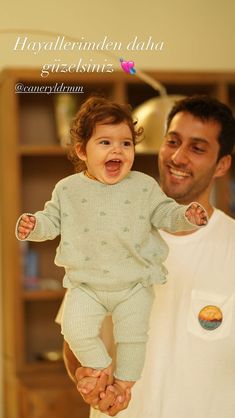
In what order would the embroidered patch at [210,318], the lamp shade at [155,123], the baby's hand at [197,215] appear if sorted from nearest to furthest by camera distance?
the baby's hand at [197,215] < the embroidered patch at [210,318] < the lamp shade at [155,123]

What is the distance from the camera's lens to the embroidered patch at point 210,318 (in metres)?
1.37

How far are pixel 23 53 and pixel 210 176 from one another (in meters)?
1.48

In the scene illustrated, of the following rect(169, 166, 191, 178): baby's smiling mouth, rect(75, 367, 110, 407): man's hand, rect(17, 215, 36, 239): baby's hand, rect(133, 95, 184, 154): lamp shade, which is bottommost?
rect(75, 367, 110, 407): man's hand

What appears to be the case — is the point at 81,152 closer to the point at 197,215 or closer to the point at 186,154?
the point at 197,215

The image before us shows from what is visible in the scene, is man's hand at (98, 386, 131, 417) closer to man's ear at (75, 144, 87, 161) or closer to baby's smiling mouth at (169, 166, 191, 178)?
man's ear at (75, 144, 87, 161)

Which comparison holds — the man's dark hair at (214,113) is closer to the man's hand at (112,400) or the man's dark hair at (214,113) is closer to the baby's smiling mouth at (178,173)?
the baby's smiling mouth at (178,173)

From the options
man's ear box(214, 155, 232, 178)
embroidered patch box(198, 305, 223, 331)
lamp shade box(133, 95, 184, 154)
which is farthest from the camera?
lamp shade box(133, 95, 184, 154)

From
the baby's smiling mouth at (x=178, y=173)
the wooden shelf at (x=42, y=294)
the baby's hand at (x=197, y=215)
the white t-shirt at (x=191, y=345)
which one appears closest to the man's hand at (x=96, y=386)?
the baby's hand at (x=197, y=215)

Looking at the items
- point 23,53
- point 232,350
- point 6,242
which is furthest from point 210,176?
point 23,53

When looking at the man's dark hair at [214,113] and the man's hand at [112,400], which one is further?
the man's dark hair at [214,113]

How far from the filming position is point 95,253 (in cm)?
94

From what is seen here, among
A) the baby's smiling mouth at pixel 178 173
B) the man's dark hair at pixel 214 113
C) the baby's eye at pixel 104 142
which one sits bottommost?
the baby's eye at pixel 104 142

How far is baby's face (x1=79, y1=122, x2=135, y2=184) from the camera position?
3.00ft

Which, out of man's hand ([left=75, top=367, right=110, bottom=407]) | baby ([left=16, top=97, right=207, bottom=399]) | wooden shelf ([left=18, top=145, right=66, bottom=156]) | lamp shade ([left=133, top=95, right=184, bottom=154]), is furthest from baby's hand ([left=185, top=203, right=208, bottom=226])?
wooden shelf ([left=18, top=145, right=66, bottom=156])
